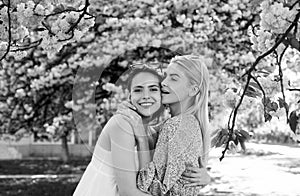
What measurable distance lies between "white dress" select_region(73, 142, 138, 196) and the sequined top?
0.75 feet

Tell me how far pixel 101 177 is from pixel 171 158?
0.42 meters

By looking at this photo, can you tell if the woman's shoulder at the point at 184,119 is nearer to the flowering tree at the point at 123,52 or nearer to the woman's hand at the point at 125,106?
the woman's hand at the point at 125,106

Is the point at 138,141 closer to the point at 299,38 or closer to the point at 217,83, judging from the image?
the point at 299,38

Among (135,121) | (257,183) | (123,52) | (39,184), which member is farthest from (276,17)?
(257,183)

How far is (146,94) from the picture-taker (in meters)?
2.05

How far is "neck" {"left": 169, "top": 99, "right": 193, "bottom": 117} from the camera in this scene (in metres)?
2.22

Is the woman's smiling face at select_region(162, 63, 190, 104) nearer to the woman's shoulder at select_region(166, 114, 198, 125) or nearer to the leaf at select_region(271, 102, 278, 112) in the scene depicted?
the woman's shoulder at select_region(166, 114, 198, 125)

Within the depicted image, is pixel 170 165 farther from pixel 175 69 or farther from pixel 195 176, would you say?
pixel 175 69

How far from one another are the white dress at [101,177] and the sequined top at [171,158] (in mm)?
229

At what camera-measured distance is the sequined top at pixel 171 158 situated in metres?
2.10

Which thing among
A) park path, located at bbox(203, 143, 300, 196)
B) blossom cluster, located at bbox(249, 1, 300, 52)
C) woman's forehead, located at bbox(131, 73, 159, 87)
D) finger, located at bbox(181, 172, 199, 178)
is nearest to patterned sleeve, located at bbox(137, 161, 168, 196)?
finger, located at bbox(181, 172, 199, 178)

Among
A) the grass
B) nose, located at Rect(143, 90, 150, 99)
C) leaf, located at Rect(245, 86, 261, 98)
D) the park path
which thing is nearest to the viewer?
nose, located at Rect(143, 90, 150, 99)

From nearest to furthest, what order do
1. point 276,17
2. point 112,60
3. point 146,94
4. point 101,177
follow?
point 276,17
point 146,94
point 101,177
point 112,60

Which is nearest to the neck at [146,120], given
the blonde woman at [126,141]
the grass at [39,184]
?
the blonde woman at [126,141]
